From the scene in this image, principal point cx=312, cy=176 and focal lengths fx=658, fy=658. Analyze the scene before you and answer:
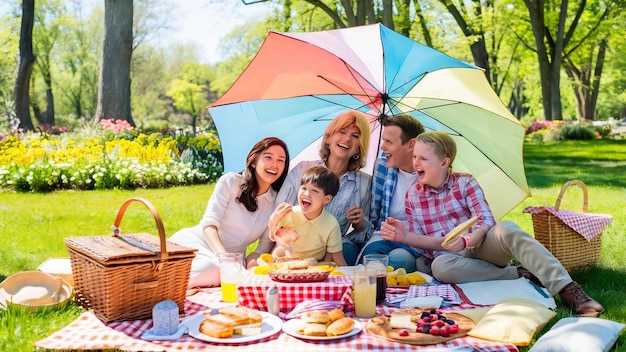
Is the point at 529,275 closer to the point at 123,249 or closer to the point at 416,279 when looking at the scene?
the point at 416,279

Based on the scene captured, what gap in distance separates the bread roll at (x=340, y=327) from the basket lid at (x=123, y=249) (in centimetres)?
106

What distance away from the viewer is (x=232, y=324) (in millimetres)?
3520

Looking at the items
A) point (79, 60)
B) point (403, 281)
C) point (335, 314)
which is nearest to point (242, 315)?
point (335, 314)

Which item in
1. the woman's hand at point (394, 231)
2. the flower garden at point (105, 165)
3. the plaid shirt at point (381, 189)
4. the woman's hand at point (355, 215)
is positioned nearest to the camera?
the woman's hand at point (394, 231)

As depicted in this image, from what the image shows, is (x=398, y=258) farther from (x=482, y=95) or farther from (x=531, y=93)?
(x=531, y=93)

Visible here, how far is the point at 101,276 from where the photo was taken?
3803 mm

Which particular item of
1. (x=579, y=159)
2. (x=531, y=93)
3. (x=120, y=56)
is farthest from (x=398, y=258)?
(x=531, y=93)

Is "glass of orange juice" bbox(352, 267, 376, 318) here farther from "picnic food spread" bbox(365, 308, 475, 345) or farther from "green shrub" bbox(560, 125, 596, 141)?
"green shrub" bbox(560, 125, 596, 141)

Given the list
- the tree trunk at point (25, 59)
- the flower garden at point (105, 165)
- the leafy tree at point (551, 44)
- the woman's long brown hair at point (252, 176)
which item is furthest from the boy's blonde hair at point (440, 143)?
the leafy tree at point (551, 44)

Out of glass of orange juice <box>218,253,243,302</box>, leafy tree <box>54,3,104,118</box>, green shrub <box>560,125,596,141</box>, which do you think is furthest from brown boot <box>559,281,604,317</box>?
leafy tree <box>54,3,104,118</box>

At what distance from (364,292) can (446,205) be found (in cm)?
122

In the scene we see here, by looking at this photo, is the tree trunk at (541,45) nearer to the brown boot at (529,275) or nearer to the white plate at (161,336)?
the brown boot at (529,275)

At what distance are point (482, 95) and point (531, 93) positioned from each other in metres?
45.3

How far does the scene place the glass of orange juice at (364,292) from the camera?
12.8 feet
